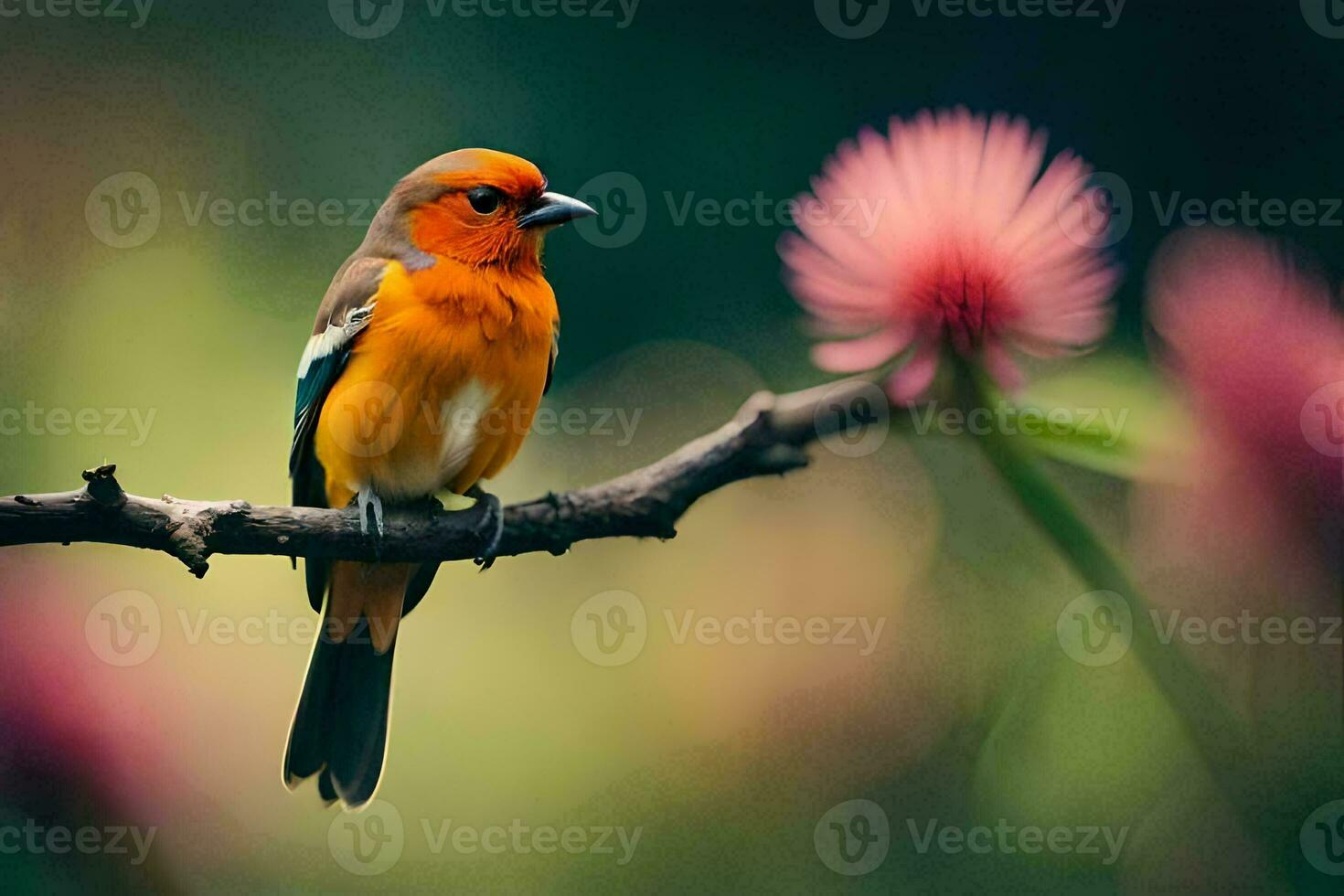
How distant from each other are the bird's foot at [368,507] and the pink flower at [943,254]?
0.31m

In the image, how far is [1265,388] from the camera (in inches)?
22.7

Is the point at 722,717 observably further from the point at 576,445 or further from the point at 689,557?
the point at 576,445

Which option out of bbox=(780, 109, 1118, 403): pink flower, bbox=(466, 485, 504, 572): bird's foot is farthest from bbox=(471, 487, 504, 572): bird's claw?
bbox=(780, 109, 1118, 403): pink flower

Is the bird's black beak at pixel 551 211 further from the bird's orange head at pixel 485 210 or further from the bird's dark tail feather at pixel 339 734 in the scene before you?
the bird's dark tail feather at pixel 339 734

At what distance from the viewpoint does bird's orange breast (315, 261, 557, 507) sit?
884 millimetres

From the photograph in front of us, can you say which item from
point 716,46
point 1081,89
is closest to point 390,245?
point 716,46

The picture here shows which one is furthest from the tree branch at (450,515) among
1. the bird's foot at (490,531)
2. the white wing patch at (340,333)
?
the white wing patch at (340,333)

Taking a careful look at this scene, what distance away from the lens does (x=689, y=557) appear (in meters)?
1.08

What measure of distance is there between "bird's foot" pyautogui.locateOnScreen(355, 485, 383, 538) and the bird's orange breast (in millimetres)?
15

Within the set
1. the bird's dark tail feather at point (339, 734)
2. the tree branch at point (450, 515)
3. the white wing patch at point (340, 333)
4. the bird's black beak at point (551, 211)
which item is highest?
the bird's black beak at point (551, 211)

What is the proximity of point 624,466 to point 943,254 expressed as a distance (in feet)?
1.87

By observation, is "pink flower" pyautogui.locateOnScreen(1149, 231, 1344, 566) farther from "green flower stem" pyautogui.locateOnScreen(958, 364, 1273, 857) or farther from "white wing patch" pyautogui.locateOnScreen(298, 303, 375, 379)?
"white wing patch" pyautogui.locateOnScreen(298, 303, 375, 379)

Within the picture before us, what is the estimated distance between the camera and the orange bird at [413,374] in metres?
0.89

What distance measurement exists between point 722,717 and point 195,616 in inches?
16.3
